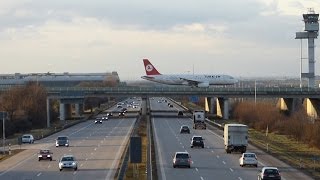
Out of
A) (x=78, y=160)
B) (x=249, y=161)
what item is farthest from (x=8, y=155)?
(x=249, y=161)

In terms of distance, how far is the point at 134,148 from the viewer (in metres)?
39.2

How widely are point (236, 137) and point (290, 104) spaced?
8377 cm

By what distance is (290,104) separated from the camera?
144375 millimetres

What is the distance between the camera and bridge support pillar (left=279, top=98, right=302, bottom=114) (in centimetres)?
14324

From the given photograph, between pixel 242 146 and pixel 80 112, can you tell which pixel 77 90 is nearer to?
pixel 80 112

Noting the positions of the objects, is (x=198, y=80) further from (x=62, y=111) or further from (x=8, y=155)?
(x=8, y=155)

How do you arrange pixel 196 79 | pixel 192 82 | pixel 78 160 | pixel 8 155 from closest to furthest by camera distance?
pixel 78 160 → pixel 8 155 → pixel 196 79 → pixel 192 82

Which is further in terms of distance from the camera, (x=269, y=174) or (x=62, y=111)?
(x=62, y=111)

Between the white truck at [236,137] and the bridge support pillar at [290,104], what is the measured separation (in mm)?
78246

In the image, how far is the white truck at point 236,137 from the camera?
2445 inches

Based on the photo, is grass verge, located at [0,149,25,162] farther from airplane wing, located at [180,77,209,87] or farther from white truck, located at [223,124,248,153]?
airplane wing, located at [180,77,209,87]

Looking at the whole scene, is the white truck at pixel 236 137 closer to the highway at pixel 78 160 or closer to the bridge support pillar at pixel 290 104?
the highway at pixel 78 160

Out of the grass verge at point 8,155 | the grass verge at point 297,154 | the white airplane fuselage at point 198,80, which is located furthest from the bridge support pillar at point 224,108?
the grass verge at point 8,155

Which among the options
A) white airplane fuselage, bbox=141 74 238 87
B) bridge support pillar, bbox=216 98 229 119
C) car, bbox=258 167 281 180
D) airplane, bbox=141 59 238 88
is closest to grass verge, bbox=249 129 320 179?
car, bbox=258 167 281 180
